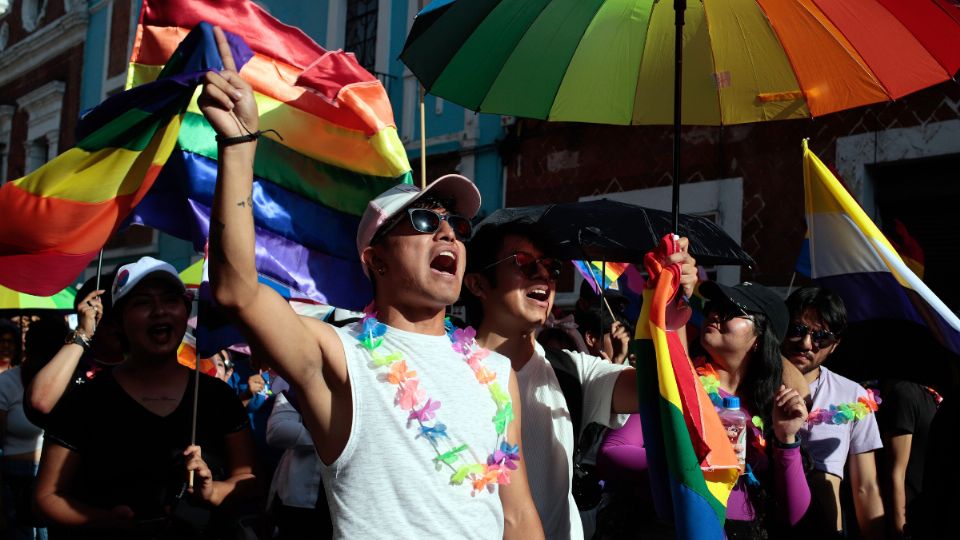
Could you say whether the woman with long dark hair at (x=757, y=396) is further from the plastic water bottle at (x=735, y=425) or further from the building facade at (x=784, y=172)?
the building facade at (x=784, y=172)

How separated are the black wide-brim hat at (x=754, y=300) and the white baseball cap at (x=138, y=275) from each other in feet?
6.78

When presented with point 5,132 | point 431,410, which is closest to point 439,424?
point 431,410

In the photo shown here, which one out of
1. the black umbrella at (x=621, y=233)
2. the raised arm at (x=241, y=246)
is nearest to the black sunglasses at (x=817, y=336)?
the black umbrella at (x=621, y=233)

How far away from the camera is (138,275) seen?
3781 millimetres

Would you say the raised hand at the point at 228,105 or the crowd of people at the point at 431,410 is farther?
the crowd of people at the point at 431,410

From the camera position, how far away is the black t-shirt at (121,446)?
340 centimetres

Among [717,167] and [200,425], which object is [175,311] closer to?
[200,425]

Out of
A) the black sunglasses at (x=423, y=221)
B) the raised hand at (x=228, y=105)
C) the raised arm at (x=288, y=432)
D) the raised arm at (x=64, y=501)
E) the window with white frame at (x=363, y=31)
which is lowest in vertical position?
the raised arm at (x=288, y=432)

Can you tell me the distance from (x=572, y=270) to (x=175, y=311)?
8066mm

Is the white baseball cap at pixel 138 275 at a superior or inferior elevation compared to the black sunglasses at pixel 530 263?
inferior

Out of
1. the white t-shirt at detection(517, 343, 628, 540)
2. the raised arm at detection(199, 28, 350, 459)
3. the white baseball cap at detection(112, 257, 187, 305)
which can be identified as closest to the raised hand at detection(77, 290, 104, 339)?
the white baseball cap at detection(112, 257, 187, 305)

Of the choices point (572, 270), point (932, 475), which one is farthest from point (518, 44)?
point (572, 270)

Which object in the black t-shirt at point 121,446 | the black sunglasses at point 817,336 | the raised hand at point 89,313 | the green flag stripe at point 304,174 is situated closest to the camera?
the black t-shirt at point 121,446

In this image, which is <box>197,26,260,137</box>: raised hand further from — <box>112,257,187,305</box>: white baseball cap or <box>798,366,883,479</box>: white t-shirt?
<box>798,366,883,479</box>: white t-shirt
